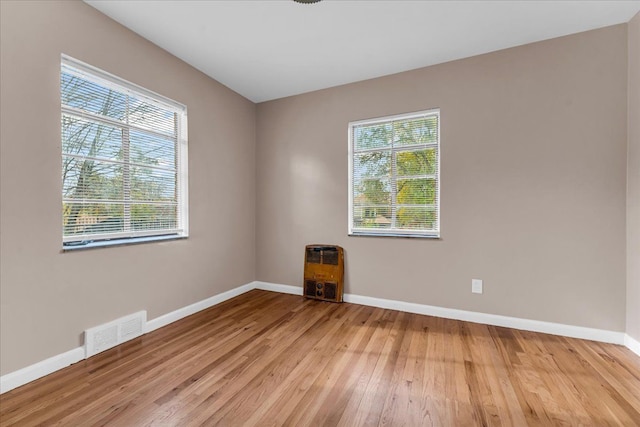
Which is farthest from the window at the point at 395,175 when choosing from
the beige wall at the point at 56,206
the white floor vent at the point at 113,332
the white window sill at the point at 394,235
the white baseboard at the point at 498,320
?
the white floor vent at the point at 113,332

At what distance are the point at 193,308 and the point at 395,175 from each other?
2.80 meters

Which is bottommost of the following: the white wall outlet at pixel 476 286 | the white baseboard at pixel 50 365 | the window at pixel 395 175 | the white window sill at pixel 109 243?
the white baseboard at pixel 50 365

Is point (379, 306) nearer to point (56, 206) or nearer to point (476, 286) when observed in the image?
point (476, 286)

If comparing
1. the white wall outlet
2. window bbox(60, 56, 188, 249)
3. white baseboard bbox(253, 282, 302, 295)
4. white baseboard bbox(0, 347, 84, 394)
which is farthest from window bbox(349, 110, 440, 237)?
white baseboard bbox(0, 347, 84, 394)

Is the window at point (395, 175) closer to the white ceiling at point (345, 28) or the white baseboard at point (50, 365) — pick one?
the white ceiling at point (345, 28)

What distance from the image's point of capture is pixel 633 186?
7.52 feet

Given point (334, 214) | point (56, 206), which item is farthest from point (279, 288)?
point (56, 206)

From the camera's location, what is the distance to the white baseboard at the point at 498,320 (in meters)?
2.44

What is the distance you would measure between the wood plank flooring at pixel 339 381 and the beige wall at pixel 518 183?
1.54ft

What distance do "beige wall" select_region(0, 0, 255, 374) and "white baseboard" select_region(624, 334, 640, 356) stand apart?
407 cm

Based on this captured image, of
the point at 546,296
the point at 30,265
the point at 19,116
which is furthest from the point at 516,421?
the point at 19,116

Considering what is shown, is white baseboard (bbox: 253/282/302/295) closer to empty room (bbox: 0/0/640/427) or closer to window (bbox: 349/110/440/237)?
empty room (bbox: 0/0/640/427)

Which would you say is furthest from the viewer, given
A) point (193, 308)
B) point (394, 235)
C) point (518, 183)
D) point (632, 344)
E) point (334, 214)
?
point (334, 214)

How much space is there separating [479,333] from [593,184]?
1689 mm
